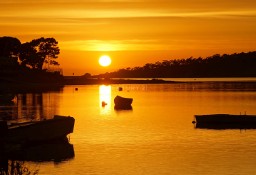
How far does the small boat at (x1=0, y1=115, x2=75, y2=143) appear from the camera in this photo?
43.9 metres

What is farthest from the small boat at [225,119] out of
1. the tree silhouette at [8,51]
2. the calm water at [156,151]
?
the tree silhouette at [8,51]

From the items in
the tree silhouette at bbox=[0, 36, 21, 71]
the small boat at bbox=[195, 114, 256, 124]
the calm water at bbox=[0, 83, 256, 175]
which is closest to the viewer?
the calm water at bbox=[0, 83, 256, 175]

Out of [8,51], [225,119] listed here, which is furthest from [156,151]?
[8,51]

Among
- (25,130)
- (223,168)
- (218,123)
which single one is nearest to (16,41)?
(218,123)

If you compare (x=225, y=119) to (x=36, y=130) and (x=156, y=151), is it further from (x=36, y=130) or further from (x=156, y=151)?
(x=36, y=130)

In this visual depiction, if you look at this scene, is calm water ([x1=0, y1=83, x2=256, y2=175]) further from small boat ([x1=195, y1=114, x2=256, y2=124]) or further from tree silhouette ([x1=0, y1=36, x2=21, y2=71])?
tree silhouette ([x1=0, y1=36, x2=21, y2=71])

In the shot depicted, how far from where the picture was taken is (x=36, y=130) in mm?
48531

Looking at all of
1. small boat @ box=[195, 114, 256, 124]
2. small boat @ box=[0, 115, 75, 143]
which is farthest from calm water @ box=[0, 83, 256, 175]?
small boat @ box=[0, 115, 75, 143]

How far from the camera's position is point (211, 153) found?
45.8 metres

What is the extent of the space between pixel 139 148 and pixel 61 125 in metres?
7.79

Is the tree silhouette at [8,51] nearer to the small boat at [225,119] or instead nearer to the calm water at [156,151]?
the calm water at [156,151]

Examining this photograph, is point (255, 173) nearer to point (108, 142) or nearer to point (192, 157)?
point (192, 157)

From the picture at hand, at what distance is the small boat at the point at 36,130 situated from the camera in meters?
43.9

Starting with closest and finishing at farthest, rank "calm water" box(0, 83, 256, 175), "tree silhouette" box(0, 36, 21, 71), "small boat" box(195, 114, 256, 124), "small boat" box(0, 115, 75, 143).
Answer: "calm water" box(0, 83, 256, 175), "small boat" box(0, 115, 75, 143), "small boat" box(195, 114, 256, 124), "tree silhouette" box(0, 36, 21, 71)
